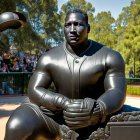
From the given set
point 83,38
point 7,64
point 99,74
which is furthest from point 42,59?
point 7,64

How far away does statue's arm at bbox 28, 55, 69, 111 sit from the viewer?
165cm

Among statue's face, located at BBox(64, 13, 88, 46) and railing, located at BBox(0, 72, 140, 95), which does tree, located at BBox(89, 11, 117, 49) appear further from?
statue's face, located at BBox(64, 13, 88, 46)

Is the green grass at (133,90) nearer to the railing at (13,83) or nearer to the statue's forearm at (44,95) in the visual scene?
the railing at (13,83)

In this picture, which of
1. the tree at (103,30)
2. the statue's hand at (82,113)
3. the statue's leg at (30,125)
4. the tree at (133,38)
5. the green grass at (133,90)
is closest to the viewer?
the statue's hand at (82,113)

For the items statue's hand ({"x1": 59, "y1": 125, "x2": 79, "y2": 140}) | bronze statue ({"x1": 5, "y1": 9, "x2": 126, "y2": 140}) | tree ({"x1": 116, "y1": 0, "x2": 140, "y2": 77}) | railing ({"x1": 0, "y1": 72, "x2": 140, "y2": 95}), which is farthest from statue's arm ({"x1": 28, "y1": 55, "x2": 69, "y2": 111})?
tree ({"x1": 116, "y1": 0, "x2": 140, "y2": 77})

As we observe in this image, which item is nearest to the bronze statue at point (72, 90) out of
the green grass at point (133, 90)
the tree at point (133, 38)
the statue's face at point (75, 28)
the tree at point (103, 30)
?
the statue's face at point (75, 28)

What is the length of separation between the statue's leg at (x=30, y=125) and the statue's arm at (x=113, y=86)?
0.54 metres

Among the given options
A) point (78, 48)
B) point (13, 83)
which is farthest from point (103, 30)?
point (78, 48)

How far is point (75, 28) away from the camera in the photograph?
5.87ft

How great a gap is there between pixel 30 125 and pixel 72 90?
1.64ft

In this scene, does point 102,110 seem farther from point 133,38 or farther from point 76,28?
point 133,38

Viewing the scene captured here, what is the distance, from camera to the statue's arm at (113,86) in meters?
1.60

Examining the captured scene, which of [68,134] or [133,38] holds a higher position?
[133,38]

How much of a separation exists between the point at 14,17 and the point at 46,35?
82.9ft
